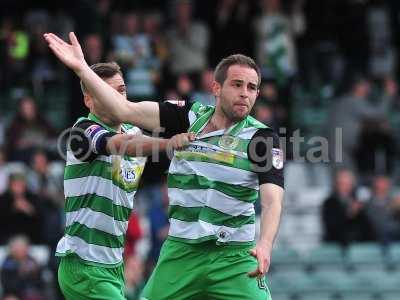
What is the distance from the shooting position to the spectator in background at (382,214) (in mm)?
14820

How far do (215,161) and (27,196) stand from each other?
21.1 feet

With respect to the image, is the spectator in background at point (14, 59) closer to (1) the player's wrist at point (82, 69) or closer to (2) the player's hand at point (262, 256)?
(1) the player's wrist at point (82, 69)

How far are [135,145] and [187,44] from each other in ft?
30.7

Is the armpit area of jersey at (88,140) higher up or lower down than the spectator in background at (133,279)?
higher up

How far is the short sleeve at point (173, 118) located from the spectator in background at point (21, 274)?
5.53 meters

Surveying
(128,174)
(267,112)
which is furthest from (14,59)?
(128,174)

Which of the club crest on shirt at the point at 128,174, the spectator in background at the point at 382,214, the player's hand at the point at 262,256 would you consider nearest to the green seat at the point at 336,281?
the spectator in background at the point at 382,214

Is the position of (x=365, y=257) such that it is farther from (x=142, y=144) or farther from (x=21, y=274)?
(x=142, y=144)

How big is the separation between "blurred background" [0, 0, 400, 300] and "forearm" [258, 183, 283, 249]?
5.19 meters

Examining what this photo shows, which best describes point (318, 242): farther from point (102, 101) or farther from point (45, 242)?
point (102, 101)

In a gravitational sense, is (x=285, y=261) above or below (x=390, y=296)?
above

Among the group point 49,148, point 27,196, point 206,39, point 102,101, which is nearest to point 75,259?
point 102,101

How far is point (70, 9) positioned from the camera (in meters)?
17.7

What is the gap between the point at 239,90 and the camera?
7.71 metres
